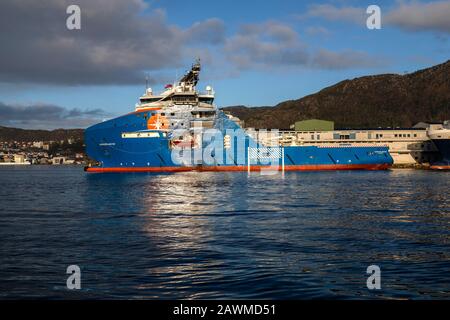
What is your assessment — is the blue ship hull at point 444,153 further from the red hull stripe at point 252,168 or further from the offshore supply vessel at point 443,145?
the red hull stripe at point 252,168

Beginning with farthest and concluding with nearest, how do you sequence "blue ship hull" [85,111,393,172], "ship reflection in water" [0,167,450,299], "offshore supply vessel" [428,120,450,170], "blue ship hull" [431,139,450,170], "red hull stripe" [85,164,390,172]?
"blue ship hull" [431,139,450,170] → "offshore supply vessel" [428,120,450,170] → "red hull stripe" [85,164,390,172] → "blue ship hull" [85,111,393,172] → "ship reflection in water" [0,167,450,299]

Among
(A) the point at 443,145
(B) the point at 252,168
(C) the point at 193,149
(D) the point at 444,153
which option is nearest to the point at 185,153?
(C) the point at 193,149

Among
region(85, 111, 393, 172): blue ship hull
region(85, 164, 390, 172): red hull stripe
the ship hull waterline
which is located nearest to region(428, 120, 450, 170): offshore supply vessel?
region(85, 164, 390, 172): red hull stripe

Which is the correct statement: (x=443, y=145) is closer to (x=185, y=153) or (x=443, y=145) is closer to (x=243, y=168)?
(x=243, y=168)

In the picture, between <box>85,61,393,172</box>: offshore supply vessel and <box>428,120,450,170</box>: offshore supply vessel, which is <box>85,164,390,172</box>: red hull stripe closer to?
<box>85,61,393,172</box>: offshore supply vessel

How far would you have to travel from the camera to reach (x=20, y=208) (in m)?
29.1

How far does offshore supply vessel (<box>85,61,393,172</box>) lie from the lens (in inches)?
2886

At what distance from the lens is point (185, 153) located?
7412 centimetres

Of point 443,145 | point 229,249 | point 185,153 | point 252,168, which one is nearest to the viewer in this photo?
point 229,249

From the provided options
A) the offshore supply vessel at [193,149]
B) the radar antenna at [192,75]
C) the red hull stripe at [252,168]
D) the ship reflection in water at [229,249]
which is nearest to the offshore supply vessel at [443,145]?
the red hull stripe at [252,168]

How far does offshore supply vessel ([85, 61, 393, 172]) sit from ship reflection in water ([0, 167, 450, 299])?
43.5m

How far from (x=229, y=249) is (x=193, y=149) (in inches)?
2310

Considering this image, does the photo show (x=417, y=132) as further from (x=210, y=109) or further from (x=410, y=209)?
(x=410, y=209)

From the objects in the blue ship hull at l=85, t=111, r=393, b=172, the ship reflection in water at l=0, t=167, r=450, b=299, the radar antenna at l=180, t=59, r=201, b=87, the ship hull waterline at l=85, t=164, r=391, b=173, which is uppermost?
the radar antenna at l=180, t=59, r=201, b=87
